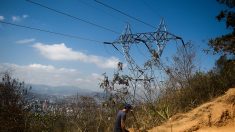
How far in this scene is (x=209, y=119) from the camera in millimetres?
13609

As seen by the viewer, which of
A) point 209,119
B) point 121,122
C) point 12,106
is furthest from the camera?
point 12,106

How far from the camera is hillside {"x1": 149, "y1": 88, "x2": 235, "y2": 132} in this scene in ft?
42.8

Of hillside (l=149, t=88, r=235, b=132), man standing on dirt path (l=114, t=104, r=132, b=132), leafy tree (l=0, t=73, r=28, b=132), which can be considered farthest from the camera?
leafy tree (l=0, t=73, r=28, b=132)

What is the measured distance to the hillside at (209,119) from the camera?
13039 mm

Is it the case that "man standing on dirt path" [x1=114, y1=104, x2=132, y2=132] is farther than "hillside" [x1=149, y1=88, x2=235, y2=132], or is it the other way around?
"hillside" [x1=149, y1=88, x2=235, y2=132]

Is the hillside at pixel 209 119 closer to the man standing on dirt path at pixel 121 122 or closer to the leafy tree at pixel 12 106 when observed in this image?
the man standing on dirt path at pixel 121 122

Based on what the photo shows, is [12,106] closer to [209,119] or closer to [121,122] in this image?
[121,122]

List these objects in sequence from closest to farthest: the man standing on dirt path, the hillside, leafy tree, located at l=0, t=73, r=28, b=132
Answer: the man standing on dirt path
the hillside
leafy tree, located at l=0, t=73, r=28, b=132

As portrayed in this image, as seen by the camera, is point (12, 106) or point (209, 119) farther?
point (12, 106)

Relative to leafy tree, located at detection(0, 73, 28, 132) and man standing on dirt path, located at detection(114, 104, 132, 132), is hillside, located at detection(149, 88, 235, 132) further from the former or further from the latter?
leafy tree, located at detection(0, 73, 28, 132)

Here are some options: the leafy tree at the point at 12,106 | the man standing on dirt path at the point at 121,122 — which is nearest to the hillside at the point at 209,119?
the man standing on dirt path at the point at 121,122

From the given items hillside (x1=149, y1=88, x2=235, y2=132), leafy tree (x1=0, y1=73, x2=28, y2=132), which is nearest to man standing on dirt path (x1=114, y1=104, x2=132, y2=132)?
hillside (x1=149, y1=88, x2=235, y2=132)

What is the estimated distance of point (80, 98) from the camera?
1734 centimetres

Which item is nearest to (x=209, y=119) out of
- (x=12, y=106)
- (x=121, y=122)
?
(x=121, y=122)
